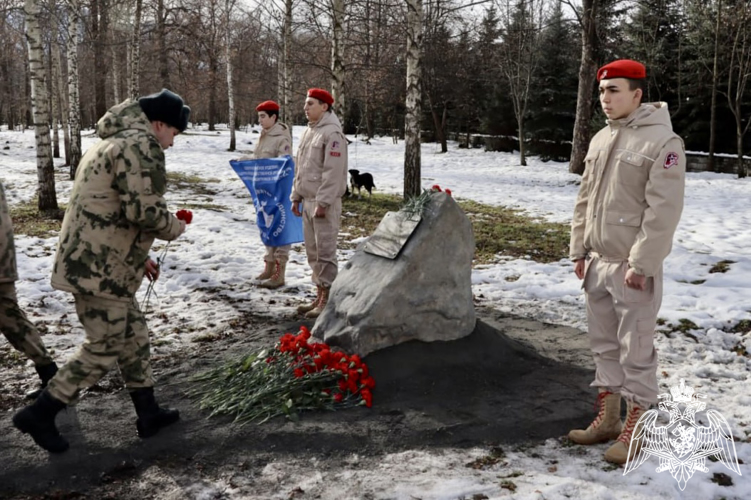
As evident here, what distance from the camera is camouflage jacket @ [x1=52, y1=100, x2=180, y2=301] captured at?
340cm

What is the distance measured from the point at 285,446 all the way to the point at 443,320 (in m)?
1.66

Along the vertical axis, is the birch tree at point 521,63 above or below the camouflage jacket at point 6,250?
above

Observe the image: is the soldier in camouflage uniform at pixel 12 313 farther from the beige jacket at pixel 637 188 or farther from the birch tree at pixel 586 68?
the birch tree at pixel 586 68

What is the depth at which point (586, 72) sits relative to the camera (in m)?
17.1

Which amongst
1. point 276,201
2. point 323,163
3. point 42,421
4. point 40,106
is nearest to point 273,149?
point 276,201

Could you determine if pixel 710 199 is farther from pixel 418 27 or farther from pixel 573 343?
pixel 573 343

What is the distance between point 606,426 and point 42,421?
3364 millimetres

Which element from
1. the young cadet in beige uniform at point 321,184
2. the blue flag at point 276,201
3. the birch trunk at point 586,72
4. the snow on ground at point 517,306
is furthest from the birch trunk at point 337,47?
the young cadet in beige uniform at point 321,184

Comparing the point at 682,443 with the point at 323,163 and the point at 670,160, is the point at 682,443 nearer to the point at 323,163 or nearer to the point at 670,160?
the point at 670,160

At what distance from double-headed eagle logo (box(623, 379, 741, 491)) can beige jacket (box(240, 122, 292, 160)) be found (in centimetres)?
517

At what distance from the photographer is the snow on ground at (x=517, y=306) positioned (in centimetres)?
320

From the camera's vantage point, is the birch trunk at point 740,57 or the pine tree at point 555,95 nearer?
the birch trunk at point 740,57

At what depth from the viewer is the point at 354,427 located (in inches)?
153

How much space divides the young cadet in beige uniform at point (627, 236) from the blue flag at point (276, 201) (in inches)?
164
